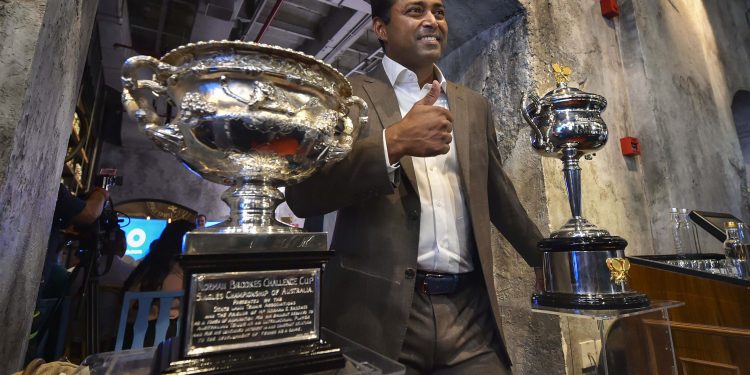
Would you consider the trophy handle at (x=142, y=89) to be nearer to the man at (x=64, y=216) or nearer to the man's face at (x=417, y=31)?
the man's face at (x=417, y=31)

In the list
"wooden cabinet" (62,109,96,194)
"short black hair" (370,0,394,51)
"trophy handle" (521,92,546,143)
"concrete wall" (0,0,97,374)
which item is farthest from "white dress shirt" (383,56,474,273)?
"wooden cabinet" (62,109,96,194)

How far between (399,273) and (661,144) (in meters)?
1.89

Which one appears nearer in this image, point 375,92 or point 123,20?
point 375,92

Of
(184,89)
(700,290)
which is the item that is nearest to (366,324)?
(184,89)

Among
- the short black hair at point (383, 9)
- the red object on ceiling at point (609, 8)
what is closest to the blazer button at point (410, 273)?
the short black hair at point (383, 9)

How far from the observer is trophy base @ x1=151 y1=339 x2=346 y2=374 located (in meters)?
0.53

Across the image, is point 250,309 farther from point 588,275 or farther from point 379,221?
point 588,275

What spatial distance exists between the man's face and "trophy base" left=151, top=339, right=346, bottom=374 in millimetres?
906

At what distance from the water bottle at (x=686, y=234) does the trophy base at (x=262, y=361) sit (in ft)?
6.19

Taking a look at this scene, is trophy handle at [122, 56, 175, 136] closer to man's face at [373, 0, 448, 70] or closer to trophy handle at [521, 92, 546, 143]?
man's face at [373, 0, 448, 70]

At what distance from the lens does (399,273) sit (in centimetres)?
93

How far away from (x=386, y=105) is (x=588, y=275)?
74 cm

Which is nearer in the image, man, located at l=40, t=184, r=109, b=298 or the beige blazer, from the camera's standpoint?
the beige blazer

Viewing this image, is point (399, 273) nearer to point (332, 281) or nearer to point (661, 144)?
point (332, 281)
